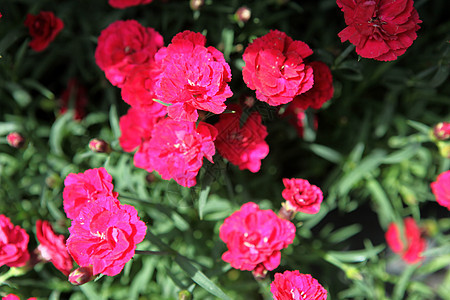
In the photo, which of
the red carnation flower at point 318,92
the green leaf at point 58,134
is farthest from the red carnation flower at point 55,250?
the red carnation flower at point 318,92

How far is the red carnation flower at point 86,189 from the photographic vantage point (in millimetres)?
928

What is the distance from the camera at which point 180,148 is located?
934 mm

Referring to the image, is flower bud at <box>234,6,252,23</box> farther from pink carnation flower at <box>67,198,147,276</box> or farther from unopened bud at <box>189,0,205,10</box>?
pink carnation flower at <box>67,198,147,276</box>

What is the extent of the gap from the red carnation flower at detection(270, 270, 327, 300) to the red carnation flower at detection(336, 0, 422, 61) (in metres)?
0.59

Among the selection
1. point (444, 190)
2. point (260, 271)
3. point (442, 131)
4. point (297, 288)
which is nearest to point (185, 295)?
point (260, 271)

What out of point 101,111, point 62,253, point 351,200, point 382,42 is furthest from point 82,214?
point 351,200

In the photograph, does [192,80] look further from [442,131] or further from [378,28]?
[442,131]

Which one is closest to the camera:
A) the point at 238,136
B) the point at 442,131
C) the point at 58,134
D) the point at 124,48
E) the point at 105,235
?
the point at 105,235

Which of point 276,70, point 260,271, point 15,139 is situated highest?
point 276,70

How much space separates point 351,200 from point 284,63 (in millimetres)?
1022

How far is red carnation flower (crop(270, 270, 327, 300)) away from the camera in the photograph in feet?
2.95

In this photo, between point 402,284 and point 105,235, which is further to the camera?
point 402,284

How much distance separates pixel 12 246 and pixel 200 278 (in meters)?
0.54

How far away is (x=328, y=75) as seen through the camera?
3.33 ft
